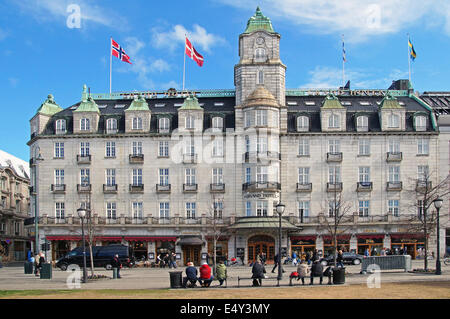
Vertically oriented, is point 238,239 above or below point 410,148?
below

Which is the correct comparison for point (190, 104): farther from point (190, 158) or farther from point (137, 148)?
point (137, 148)

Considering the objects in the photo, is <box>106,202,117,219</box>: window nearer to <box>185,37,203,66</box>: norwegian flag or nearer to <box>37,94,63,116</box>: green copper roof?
<box>37,94,63,116</box>: green copper roof

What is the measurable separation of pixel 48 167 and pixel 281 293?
4590 centimetres

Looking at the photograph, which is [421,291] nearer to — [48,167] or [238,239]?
[238,239]

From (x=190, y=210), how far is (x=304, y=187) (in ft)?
40.5

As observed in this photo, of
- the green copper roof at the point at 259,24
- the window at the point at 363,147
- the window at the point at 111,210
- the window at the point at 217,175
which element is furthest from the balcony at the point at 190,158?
the window at the point at 363,147

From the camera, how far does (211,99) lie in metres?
73.6

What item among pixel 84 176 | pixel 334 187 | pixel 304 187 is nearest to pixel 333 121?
pixel 334 187

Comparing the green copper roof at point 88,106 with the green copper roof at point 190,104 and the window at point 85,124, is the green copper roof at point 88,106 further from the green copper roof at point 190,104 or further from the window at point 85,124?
the green copper roof at point 190,104

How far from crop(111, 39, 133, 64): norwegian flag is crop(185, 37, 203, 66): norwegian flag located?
6920 millimetres

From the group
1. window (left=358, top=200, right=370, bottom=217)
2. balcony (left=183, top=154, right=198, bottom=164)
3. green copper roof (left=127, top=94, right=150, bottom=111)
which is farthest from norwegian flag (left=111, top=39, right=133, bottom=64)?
window (left=358, top=200, right=370, bottom=217)

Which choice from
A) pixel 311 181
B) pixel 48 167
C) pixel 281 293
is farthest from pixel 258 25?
pixel 281 293

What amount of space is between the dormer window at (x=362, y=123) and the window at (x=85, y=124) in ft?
94.4

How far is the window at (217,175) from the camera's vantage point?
69.6m
